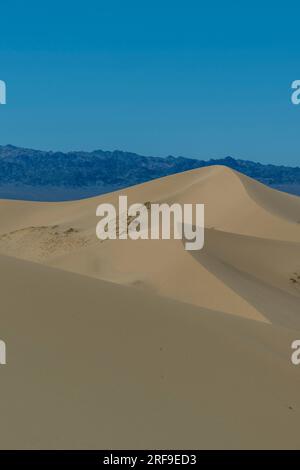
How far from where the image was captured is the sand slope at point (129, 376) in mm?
4062

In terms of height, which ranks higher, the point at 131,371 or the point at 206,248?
the point at 206,248

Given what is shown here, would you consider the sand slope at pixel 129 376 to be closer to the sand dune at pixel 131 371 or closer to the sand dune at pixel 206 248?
the sand dune at pixel 131 371

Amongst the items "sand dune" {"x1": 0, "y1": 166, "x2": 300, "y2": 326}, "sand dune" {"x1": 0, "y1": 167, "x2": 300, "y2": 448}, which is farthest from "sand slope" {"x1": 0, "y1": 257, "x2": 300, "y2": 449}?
"sand dune" {"x1": 0, "y1": 166, "x2": 300, "y2": 326}

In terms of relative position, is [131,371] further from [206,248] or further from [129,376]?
[206,248]

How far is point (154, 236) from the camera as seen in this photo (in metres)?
18.6

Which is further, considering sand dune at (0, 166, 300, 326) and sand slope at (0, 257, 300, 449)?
sand dune at (0, 166, 300, 326)

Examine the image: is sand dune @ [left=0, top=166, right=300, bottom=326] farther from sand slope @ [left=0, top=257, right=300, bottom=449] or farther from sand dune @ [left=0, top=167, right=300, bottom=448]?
sand slope @ [left=0, top=257, right=300, bottom=449]

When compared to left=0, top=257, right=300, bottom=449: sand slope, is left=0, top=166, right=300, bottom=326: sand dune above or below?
above

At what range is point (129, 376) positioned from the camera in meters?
4.87

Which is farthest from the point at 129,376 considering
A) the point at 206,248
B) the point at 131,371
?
the point at 206,248

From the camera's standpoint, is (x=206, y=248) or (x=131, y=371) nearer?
(x=131, y=371)

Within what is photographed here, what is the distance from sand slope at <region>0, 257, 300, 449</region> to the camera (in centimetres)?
406
